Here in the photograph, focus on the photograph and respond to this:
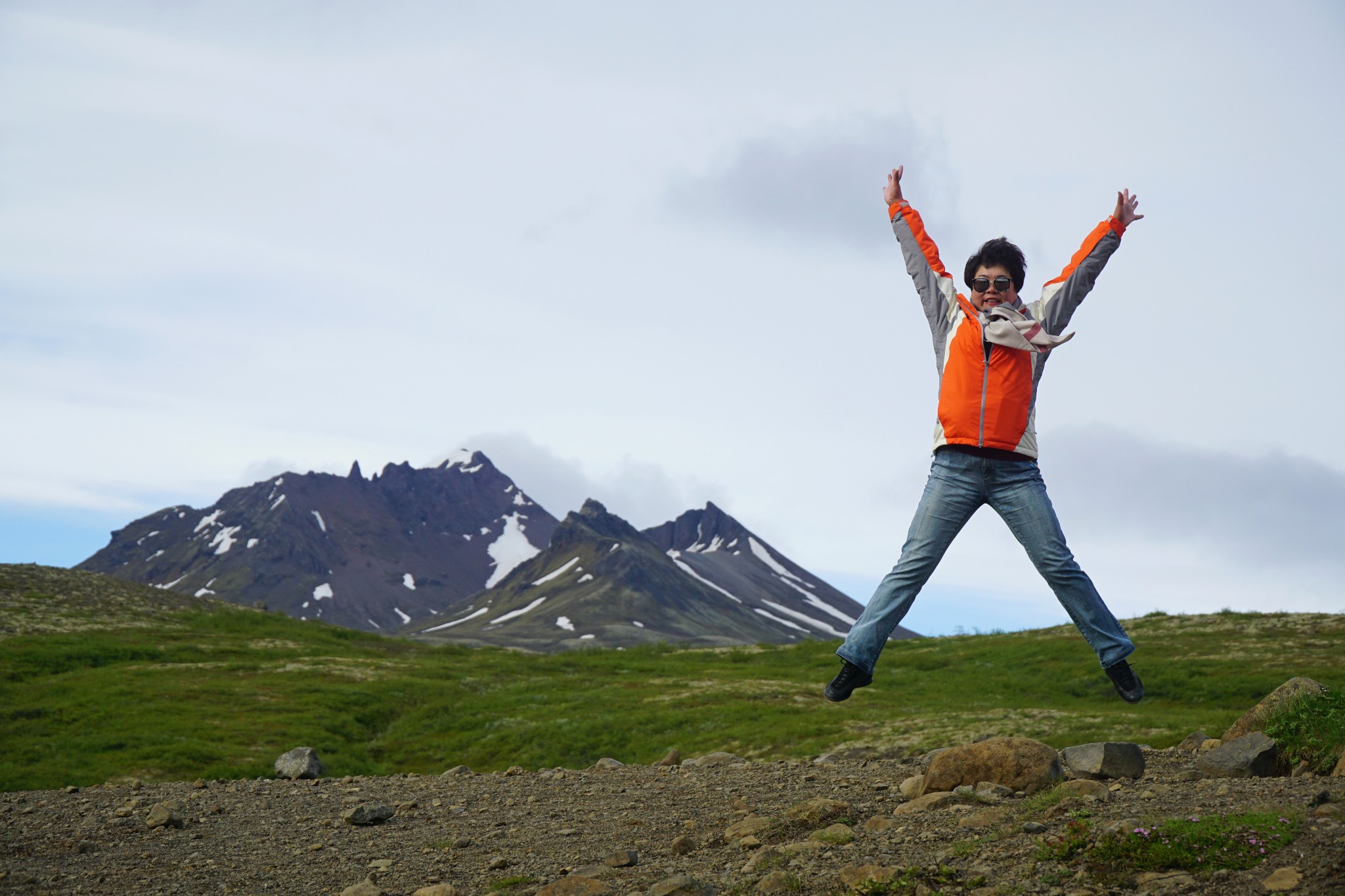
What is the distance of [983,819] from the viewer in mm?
9375

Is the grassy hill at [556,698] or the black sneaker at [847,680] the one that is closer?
the black sneaker at [847,680]

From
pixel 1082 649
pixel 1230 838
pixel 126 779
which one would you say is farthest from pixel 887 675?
pixel 1230 838

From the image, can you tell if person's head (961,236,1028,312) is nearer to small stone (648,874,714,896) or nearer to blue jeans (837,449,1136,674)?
blue jeans (837,449,1136,674)

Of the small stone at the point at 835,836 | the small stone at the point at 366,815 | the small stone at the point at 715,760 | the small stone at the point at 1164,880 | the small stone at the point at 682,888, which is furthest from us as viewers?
the small stone at the point at 715,760

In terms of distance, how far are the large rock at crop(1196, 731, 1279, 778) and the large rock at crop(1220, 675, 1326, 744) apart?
1.89 ft

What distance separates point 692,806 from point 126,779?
75.9 feet

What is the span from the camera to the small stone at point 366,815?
1399cm

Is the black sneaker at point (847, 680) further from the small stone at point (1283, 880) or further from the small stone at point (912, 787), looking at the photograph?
the small stone at point (1283, 880)

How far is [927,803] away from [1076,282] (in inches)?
220

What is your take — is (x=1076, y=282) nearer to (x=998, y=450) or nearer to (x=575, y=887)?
(x=998, y=450)

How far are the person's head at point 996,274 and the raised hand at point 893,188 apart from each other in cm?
110

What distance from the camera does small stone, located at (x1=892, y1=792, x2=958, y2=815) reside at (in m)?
10.6

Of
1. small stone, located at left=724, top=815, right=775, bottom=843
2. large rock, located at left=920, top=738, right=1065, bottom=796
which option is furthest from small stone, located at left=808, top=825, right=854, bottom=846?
large rock, located at left=920, top=738, right=1065, bottom=796

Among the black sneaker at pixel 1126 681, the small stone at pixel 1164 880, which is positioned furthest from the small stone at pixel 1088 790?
the small stone at pixel 1164 880
